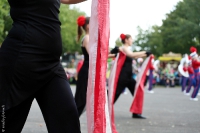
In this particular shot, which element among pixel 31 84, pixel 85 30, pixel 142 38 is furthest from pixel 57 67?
pixel 142 38

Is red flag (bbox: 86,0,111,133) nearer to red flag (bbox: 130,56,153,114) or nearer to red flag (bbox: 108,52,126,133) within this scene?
red flag (bbox: 108,52,126,133)

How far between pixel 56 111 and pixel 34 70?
1.08 ft

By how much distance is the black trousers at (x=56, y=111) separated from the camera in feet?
11.3

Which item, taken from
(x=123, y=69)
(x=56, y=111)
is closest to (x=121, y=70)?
(x=123, y=69)

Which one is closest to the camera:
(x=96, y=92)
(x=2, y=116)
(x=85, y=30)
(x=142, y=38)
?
(x=2, y=116)

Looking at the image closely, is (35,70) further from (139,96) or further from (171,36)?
(171,36)

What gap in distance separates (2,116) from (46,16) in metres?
0.76

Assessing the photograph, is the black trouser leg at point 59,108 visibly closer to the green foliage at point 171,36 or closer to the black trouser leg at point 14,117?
the black trouser leg at point 14,117

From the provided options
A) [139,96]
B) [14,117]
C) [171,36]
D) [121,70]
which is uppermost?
[14,117]

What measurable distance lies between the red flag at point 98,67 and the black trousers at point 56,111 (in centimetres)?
26

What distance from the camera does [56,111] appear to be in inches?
135

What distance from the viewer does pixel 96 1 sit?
3.71 m

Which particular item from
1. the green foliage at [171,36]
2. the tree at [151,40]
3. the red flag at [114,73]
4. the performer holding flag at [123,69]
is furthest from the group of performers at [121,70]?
the tree at [151,40]

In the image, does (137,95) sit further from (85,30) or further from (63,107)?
(63,107)
